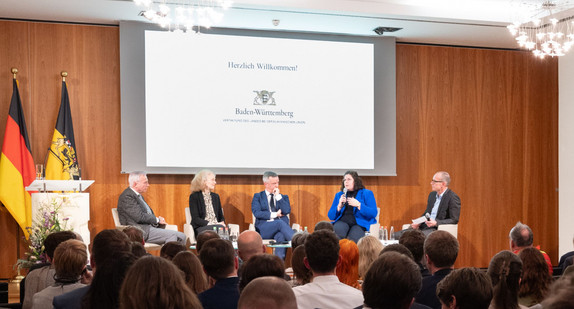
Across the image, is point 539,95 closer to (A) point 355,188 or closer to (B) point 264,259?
(A) point 355,188

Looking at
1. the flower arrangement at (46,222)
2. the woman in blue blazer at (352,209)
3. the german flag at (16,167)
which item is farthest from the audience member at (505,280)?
the german flag at (16,167)

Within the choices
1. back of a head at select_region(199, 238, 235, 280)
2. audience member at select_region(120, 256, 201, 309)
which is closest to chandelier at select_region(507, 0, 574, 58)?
back of a head at select_region(199, 238, 235, 280)

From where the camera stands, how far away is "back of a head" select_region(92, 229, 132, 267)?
3242 millimetres

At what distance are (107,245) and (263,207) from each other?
540 centimetres

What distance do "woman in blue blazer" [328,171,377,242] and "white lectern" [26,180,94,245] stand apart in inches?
124

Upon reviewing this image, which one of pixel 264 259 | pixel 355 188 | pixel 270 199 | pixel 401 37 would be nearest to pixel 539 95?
pixel 401 37

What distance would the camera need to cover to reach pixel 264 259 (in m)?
3.10

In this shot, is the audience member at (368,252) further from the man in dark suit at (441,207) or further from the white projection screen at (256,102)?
the white projection screen at (256,102)

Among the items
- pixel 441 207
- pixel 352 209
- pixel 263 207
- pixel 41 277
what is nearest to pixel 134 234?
pixel 41 277

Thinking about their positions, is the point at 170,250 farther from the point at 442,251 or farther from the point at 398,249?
the point at 442,251

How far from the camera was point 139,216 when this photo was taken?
7898mm

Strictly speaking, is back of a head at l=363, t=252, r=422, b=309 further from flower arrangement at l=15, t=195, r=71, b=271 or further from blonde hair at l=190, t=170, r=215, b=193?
blonde hair at l=190, t=170, r=215, b=193

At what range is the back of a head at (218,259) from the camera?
3229 mm

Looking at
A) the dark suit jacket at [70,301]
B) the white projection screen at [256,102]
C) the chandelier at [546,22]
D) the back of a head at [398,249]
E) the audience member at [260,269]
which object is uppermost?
the chandelier at [546,22]
